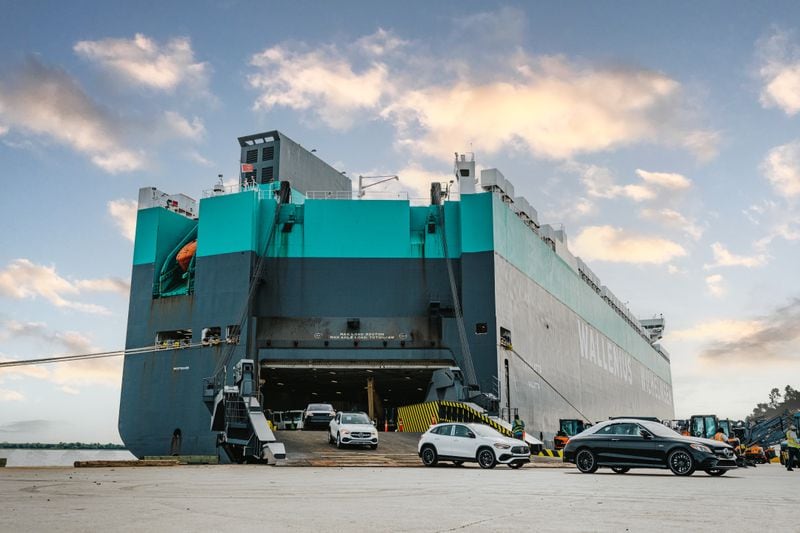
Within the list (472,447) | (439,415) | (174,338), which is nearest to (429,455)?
(472,447)

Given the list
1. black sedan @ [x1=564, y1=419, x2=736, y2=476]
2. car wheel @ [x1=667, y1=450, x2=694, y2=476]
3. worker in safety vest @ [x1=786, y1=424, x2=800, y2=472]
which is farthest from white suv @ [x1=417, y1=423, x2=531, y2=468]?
worker in safety vest @ [x1=786, y1=424, x2=800, y2=472]

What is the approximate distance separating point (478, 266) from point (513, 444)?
23.8 meters

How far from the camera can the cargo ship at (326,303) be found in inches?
1718

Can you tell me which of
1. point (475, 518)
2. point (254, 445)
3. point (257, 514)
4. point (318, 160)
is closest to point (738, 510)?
point (475, 518)

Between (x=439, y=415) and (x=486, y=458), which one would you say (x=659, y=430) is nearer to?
(x=486, y=458)

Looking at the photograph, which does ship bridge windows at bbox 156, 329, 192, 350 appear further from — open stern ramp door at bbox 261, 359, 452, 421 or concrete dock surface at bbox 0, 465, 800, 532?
concrete dock surface at bbox 0, 465, 800, 532

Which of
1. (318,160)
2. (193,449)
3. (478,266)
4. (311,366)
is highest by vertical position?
(318,160)

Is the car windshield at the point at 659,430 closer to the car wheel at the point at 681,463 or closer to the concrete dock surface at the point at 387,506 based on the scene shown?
the car wheel at the point at 681,463

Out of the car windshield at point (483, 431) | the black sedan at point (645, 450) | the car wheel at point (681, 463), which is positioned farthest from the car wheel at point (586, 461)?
the car windshield at point (483, 431)

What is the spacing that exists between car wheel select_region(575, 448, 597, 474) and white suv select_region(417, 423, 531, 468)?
2673mm

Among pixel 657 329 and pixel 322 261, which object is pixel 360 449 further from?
pixel 657 329

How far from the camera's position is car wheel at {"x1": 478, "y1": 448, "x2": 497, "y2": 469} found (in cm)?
2203

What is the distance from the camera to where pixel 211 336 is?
44.6 meters

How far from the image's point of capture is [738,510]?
9328 millimetres
